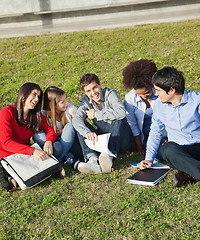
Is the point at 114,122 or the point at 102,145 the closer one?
the point at 102,145

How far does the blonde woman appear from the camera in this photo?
4938 mm

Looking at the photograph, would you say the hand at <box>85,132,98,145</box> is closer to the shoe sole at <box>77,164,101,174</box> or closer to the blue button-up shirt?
the shoe sole at <box>77,164,101,174</box>

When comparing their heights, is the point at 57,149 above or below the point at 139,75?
below

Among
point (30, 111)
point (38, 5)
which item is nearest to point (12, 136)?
point (30, 111)

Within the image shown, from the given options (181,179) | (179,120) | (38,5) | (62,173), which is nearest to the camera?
(181,179)

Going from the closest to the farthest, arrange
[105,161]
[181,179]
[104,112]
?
[181,179]
[105,161]
[104,112]

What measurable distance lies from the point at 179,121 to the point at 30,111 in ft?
8.10

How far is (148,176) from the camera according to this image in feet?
13.5

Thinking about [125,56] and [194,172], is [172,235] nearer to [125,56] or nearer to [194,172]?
[194,172]

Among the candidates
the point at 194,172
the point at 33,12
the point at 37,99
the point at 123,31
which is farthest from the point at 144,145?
the point at 33,12

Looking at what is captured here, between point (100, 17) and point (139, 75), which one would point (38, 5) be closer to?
point (100, 17)

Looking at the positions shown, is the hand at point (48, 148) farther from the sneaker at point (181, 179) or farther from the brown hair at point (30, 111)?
the sneaker at point (181, 179)

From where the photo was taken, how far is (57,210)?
3684 millimetres

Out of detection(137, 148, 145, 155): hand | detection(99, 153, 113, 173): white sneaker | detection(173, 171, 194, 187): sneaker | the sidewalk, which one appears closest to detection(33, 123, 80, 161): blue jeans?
detection(99, 153, 113, 173): white sneaker
